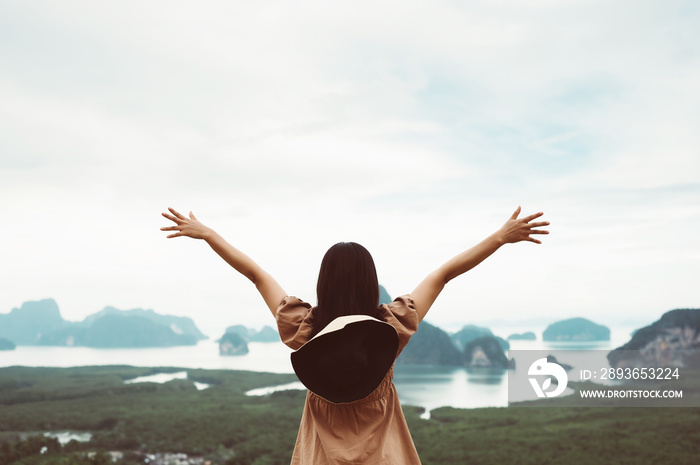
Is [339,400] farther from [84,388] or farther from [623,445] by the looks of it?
[84,388]

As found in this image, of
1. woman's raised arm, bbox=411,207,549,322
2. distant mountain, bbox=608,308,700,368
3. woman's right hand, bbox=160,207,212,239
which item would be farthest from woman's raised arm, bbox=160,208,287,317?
distant mountain, bbox=608,308,700,368

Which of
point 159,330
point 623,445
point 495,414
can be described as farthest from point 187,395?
point 159,330

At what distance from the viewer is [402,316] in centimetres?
192

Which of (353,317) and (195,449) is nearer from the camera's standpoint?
(353,317)

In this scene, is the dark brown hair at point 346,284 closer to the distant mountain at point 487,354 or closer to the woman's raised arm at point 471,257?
the woman's raised arm at point 471,257

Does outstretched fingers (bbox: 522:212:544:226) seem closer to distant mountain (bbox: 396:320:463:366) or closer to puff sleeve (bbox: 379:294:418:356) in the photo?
puff sleeve (bbox: 379:294:418:356)

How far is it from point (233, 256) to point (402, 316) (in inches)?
29.4

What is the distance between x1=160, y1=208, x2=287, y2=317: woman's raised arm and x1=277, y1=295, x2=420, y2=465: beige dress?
0.16 meters

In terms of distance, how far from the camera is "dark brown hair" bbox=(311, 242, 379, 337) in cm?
182

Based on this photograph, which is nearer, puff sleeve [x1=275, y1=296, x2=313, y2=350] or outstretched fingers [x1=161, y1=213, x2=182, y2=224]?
puff sleeve [x1=275, y1=296, x2=313, y2=350]

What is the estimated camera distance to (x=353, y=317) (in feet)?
5.44

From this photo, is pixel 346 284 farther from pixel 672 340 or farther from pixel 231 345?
pixel 231 345

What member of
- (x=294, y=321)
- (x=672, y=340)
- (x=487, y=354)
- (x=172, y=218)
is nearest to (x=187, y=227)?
(x=172, y=218)

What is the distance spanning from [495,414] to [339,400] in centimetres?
3769
